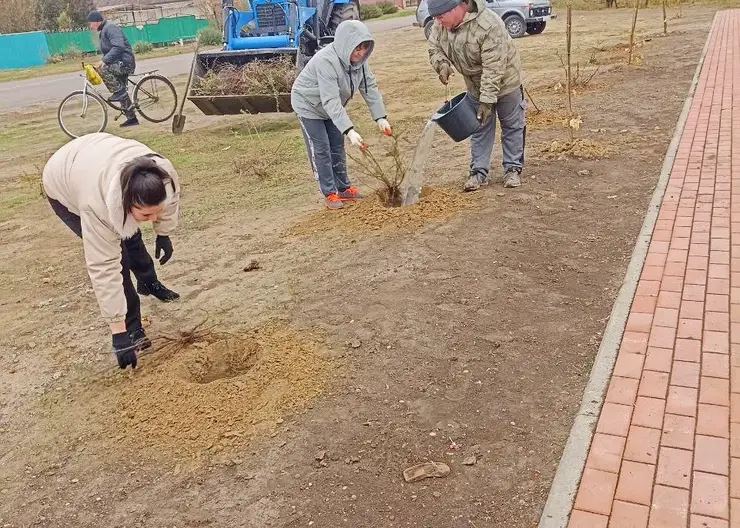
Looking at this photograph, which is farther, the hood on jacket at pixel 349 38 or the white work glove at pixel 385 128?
the white work glove at pixel 385 128

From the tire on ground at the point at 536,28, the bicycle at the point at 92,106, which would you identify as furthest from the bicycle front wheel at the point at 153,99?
the tire on ground at the point at 536,28

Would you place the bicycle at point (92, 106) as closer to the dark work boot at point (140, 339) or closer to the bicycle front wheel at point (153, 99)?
the bicycle front wheel at point (153, 99)

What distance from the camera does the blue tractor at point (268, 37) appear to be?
355 inches

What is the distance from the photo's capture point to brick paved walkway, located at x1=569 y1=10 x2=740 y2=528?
7.27 feet

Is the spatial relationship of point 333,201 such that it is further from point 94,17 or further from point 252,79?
point 94,17

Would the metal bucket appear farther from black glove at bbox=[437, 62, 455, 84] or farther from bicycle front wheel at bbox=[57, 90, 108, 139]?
bicycle front wheel at bbox=[57, 90, 108, 139]

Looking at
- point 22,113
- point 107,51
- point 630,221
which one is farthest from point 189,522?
point 22,113

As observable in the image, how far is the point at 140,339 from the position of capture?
3.50 metres

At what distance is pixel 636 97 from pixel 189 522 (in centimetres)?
817

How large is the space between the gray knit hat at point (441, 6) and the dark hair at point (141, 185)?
8.78 feet

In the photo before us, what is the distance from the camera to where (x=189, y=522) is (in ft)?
7.85

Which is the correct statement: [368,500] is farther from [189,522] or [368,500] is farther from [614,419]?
[614,419]

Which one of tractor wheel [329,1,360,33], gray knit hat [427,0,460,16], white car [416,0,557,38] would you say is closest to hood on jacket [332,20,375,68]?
gray knit hat [427,0,460,16]

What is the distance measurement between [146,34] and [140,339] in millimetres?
33887
